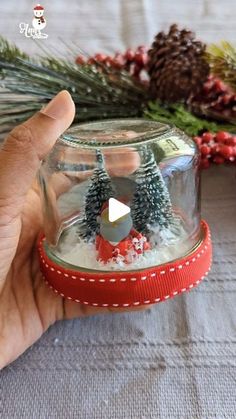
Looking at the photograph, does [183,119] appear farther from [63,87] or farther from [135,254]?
[135,254]

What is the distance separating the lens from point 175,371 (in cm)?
52

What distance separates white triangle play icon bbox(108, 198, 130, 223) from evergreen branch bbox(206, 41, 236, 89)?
38 cm

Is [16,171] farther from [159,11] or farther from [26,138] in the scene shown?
[159,11]

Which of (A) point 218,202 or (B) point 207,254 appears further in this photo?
(A) point 218,202

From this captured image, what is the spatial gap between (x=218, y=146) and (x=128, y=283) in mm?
318

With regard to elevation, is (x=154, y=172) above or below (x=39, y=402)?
above

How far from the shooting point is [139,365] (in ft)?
1.74

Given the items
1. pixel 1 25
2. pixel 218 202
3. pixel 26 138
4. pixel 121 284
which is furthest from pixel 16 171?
pixel 1 25

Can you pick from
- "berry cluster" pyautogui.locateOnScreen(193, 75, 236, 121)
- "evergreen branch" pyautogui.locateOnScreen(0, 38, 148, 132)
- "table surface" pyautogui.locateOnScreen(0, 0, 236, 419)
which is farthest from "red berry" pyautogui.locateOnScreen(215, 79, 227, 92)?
"table surface" pyautogui.locateOnScreen(0, 0, 236, 419)

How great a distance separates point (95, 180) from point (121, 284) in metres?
0.11

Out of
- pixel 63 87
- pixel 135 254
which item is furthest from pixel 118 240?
pixel 63 87

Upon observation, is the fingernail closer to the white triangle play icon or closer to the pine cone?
the white triangle play icon

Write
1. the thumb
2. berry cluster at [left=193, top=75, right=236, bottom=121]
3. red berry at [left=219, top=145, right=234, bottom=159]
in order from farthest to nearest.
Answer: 1. berry cluster at [left=193, top=75, right=236, bottom=121]
2. red berry at [left=219, top=145, right=234, bottom=159]
3. the thumb

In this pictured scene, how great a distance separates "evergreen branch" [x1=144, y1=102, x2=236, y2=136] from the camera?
0.80 metres
